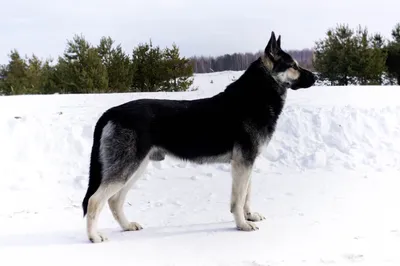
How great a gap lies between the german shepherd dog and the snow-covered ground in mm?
461

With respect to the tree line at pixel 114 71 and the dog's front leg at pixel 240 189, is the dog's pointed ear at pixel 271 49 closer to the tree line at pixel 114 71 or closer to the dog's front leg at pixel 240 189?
the dog's front leg at pixel 240 189

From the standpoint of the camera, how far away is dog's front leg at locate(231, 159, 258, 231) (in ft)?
15.6

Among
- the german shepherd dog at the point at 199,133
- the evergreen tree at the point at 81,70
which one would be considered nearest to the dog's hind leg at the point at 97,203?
the german shepherd dog at the point at 199,133

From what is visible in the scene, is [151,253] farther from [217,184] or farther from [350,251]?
[217,184]

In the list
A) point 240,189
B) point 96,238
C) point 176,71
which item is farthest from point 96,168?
point 176,71

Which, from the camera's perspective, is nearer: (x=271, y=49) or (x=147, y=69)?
(x=271, y=49)

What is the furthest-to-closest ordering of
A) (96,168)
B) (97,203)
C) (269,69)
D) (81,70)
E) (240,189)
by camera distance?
(81,70) < (269,69) < (240,189) < (96,168) < (97,203)

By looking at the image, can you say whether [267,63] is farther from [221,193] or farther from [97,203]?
[221,193]

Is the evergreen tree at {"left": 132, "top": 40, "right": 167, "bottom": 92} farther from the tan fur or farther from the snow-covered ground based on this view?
the tan fur

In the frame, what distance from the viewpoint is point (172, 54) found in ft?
81.3

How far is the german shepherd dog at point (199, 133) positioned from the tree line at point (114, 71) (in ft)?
61.6

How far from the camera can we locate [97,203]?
440 centimetres

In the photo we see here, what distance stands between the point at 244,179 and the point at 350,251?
134 cm

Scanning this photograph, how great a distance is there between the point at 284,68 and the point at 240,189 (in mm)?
1493
